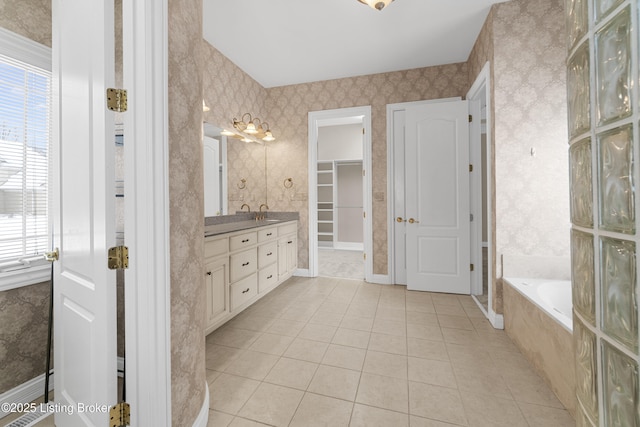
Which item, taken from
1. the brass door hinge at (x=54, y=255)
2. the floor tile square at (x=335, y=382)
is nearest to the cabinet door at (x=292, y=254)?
the floor tile square at (x=335, y=382)

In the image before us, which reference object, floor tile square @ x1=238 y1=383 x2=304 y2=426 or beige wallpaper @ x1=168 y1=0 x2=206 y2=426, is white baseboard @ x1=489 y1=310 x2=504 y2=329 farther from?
beige wallpaper @ x1=168 y1=0 x2=206 y2=426

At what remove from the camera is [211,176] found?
3.38m

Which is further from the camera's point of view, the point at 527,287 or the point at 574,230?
the point at 527,287

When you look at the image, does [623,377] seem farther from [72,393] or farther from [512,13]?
[512,13]

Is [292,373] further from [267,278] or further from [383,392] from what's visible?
[267,278]

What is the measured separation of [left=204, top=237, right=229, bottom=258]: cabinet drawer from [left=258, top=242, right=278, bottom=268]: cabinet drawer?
0.68 meters

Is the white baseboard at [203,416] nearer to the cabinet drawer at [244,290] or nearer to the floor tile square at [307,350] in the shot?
the floor tile square at [307,350]

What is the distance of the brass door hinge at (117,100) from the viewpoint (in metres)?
1.10

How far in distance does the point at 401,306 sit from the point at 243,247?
180 cm

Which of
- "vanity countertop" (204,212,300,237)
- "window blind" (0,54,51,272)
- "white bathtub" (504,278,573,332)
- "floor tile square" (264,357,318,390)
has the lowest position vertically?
"floor tile square" (264,357,318,390)

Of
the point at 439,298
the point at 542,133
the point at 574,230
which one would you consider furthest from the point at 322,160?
the point at 574,230

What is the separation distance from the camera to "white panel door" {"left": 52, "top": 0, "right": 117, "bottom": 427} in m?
1.11

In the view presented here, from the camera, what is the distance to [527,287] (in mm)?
2256

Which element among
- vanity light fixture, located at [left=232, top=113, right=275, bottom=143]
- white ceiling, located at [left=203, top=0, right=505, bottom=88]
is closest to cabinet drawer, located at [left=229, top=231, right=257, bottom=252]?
vanity light fixture, located at [left=232, top=113, right=275, bottom=143]
